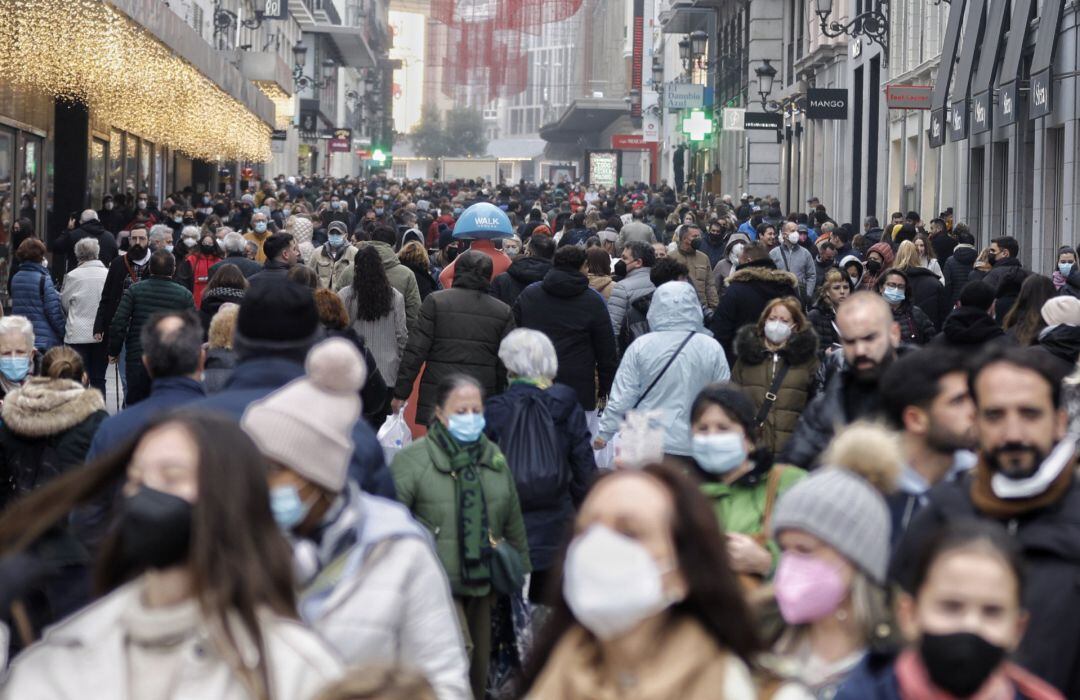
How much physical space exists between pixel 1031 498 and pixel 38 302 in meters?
10.8

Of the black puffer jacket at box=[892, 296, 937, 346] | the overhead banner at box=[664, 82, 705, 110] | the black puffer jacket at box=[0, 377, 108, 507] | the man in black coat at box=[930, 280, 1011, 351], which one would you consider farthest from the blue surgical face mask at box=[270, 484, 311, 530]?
the overhead banner at box=[664, 82, 705, 110]

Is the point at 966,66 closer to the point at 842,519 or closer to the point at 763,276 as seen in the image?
the point at 763,276

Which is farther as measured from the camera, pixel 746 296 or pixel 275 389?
pixel 746 296

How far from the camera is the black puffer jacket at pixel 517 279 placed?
12.8m

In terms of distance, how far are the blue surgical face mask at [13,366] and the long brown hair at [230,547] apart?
5.65 metres

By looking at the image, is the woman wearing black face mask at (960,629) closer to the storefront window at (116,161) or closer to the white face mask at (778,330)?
the white face mask at (778,330)

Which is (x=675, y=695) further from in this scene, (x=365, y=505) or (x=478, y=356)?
(x=478, y=356)

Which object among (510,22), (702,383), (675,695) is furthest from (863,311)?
(510,22)

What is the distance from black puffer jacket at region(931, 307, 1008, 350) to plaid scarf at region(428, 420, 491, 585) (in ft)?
8.48

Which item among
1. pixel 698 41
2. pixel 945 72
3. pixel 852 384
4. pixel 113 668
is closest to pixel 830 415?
pixel 852 384

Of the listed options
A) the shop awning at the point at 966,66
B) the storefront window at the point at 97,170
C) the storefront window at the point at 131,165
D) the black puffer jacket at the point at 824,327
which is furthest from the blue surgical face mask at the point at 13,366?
the storefront window at the point at 131,165

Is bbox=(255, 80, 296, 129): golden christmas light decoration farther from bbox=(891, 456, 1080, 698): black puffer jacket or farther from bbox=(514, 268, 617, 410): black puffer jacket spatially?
bbox=(891, 456, 1080, 698): black puffer jacket

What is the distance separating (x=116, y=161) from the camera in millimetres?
33375

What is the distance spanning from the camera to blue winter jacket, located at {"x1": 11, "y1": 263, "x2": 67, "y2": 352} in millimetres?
13742
